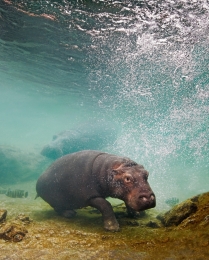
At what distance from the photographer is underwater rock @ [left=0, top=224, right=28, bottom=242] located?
420cm

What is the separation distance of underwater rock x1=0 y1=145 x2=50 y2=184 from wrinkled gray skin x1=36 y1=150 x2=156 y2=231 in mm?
14193

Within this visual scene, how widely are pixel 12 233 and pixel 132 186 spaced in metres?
2.57

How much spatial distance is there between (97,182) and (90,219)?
45.0 inches

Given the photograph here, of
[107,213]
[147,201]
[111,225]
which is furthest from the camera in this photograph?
[107,213]

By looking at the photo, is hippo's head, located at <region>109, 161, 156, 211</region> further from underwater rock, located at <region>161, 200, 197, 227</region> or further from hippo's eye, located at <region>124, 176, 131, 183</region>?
underwater rock, located at <region>161, 200, 197, 227</region>

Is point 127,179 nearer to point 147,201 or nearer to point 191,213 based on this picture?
point 147,201

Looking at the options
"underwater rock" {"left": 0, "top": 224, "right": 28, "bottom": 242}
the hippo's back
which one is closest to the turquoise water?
the hippo's back

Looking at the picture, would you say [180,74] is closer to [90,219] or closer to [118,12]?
[118,12]

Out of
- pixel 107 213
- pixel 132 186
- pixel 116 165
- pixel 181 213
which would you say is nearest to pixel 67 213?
pixel 107 213

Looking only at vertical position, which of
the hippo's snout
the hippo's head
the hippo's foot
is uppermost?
the hippo's head

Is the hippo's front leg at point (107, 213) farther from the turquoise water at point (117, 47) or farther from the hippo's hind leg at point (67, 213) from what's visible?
the turquoise water at point (117, 47)

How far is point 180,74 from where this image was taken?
16938mm

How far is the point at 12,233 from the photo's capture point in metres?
4.30

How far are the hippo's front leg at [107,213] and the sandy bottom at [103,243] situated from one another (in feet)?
0.54
